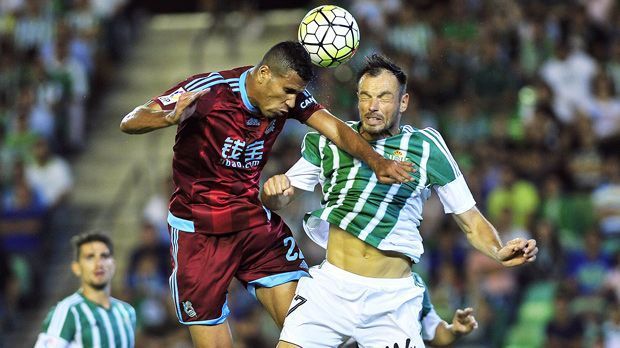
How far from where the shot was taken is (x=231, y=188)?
6781 millimetres

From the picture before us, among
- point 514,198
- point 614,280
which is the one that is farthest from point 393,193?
point 514,198

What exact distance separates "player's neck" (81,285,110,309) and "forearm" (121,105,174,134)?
1889 millimetres

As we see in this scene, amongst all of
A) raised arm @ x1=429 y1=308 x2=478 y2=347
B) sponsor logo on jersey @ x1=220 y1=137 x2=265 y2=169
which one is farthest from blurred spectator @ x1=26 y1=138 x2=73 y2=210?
raised arm @ x1=429 y1=308 x2=478 y2=347

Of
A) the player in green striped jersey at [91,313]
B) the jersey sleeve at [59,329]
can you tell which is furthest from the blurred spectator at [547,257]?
the jersey sleeve at [59,329]

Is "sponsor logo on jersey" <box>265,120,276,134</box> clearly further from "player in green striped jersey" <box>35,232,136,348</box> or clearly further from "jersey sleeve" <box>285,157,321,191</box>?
"player in green striped jersey" <box>35,232,136,348</box>

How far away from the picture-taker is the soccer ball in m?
6.67

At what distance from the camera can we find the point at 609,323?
35.8ft

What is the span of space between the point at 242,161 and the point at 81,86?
29.5ft

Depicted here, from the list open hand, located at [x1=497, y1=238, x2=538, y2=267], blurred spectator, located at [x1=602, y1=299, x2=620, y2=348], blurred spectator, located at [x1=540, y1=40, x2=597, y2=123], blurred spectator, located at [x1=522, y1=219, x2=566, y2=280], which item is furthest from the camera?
blurred spectator, located at [x1=540, y1=40, x2=597, y2=123]

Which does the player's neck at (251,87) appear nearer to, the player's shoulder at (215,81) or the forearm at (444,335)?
the player's shoulder at (215,81)

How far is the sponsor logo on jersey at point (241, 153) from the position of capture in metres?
6.66

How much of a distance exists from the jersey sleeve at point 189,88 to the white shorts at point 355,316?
4.23 feet

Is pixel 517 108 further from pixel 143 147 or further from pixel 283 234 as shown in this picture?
pixel 283 234

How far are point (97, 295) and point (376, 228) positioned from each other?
7.22 feet
